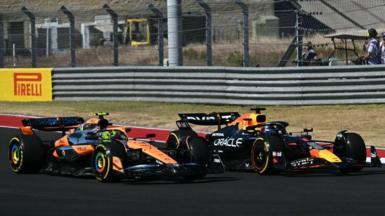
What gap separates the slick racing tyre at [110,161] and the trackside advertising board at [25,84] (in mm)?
12360

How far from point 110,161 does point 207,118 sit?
8.30ft

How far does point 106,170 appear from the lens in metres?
11.8

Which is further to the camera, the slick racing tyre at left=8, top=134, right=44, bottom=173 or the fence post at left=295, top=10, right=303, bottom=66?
the fence post at left=295, top=10, right=303, bottom=66

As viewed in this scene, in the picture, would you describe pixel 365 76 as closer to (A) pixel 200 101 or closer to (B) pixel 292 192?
(A) pixel 200 101

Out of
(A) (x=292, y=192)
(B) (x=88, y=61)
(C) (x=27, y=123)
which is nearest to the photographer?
(A) (x=292, y=192)

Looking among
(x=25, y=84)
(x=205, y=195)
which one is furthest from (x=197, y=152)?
(x=25, y=84)

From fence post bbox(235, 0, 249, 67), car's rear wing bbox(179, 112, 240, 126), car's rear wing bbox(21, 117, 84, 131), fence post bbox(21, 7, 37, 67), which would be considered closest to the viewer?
car's rear wing bbox(21, 117, 84, 131)

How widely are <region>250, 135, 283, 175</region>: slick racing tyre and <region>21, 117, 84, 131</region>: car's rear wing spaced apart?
256 cm

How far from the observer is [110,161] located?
11656 millimetres

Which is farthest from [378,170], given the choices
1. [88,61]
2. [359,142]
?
[88,61]

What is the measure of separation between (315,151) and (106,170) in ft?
8.70

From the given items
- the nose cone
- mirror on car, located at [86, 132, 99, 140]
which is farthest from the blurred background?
mirror on car, located at [86, 132, 99, 140]

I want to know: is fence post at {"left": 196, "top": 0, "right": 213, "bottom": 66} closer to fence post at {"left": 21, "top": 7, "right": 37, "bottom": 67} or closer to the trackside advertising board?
the trackside advertising board

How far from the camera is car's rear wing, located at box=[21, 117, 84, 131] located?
1351cm
